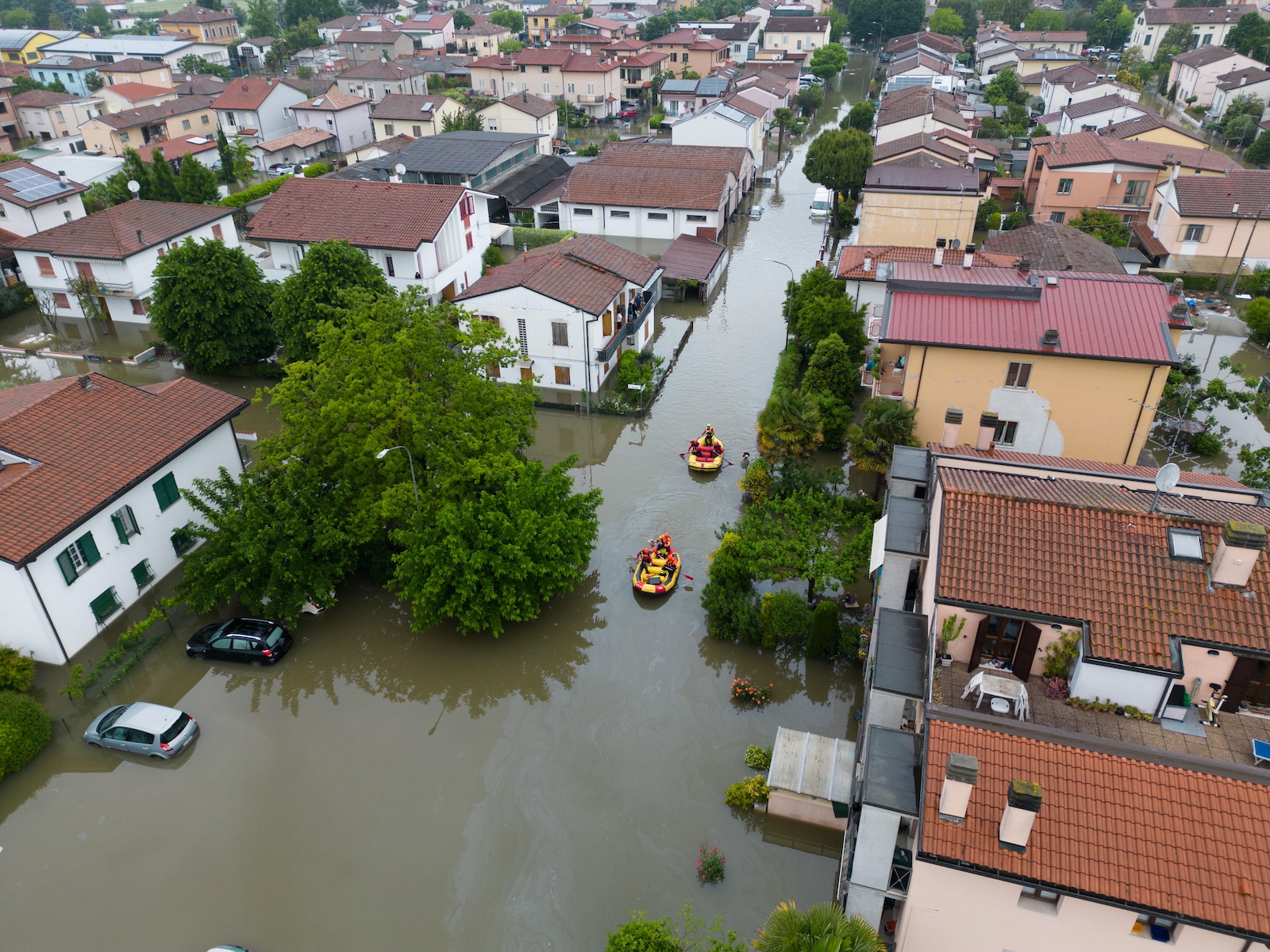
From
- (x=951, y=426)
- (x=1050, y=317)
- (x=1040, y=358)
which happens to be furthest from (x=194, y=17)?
(x=951, y=426)

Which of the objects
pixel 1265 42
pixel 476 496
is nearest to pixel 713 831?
pixel 476 496

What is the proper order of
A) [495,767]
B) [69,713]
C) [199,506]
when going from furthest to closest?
[199,506], [69,713], [495,767]

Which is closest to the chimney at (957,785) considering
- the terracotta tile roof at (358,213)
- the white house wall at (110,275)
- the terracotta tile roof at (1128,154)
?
the terracotta tile roof at (358,213)

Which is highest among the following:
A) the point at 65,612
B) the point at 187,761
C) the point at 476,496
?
the point at 476,496

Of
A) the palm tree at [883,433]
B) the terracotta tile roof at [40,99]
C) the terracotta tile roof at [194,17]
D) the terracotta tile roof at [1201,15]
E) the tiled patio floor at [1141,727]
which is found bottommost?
the palm tree at [883,433]

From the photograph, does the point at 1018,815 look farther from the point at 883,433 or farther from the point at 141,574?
the point at 141,574

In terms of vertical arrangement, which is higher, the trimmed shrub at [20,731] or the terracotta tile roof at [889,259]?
the terracotta tile roof at [889,259]

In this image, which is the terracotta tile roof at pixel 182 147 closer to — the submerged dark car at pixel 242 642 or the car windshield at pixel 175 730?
the submerged dark car at pixel 242 642

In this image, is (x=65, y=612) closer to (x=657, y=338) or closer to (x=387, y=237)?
(x=387, y=237)
